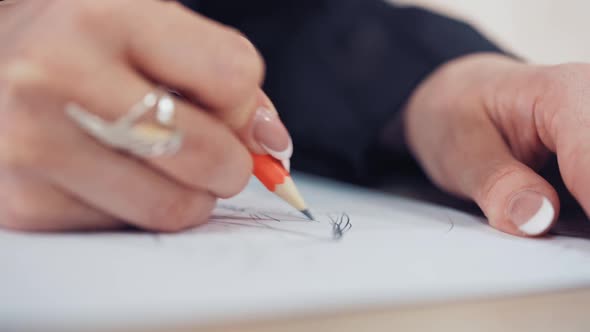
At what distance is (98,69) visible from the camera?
0.68ft

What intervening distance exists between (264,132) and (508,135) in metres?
0.20

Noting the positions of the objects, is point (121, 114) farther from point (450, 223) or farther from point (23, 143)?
point (450, 223)

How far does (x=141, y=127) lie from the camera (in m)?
0.21

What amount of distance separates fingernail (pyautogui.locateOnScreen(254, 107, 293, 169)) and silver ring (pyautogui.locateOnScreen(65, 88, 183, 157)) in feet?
0.15

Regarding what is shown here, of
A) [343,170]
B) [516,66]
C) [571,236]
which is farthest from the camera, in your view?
[343,170]

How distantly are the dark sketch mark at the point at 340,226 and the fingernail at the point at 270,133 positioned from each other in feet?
0.15

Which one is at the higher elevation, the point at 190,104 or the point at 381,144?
the point at 190,104

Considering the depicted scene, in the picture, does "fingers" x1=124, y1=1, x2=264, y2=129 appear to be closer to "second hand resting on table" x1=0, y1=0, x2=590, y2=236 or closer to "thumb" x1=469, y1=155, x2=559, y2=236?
"second hand resting on table" x1=0, y1=0, x2=590, y2=236

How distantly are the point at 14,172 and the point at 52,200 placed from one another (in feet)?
0.06

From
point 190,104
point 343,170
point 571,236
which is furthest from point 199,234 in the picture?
point 343,170

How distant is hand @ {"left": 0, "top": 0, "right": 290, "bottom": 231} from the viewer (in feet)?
0.68

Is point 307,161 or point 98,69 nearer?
point 98,69

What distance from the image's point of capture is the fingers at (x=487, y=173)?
297 mm

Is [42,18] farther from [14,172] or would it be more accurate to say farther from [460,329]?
[460,329]
